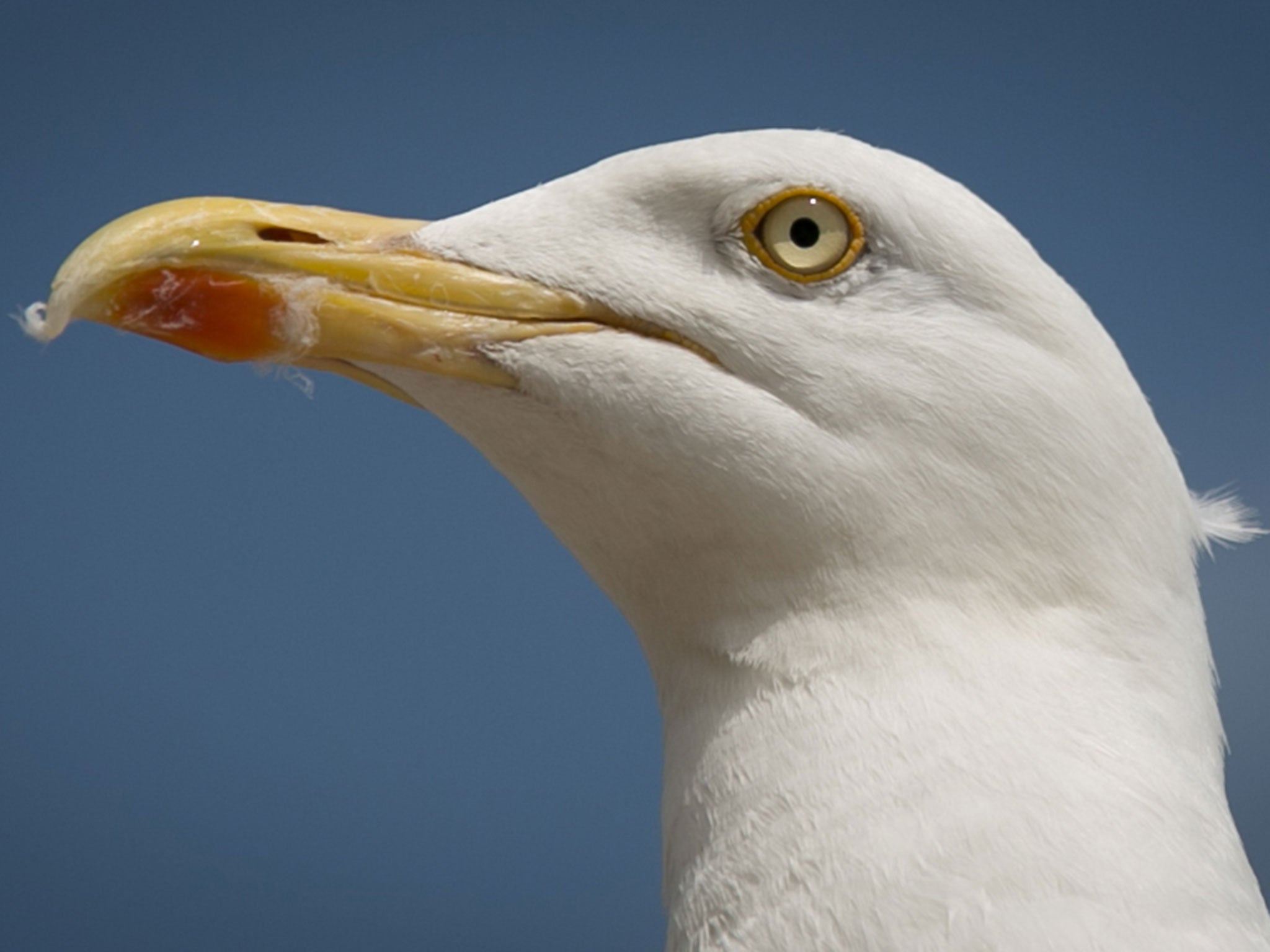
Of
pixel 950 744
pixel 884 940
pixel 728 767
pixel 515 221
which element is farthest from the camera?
pixel 515 221

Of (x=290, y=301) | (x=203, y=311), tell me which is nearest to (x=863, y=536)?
(x=290, y=301)

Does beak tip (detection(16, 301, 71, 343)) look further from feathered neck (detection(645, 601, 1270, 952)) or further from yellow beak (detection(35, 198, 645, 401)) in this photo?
feathered neck (detection(645, 601, 1270, 952))

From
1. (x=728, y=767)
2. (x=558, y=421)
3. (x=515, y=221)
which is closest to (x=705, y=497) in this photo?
(x=558, y=421)

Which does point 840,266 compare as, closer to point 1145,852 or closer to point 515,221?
point 515,221

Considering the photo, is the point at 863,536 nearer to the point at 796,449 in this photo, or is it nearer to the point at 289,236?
the point at 796,449

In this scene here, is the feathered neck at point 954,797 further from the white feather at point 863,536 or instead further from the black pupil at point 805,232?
the black pupil at point 805,232

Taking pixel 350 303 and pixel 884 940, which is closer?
pixel 884 940
